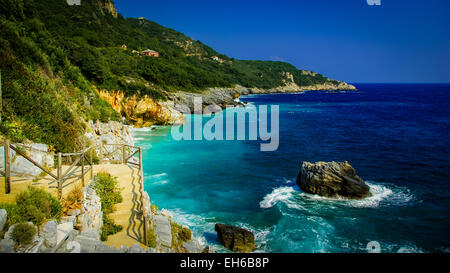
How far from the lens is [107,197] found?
27.3 feet

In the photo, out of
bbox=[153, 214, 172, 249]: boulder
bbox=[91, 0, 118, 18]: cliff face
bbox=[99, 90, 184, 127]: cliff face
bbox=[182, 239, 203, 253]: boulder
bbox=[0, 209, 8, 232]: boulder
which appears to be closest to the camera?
bbox=[0, 209, 8, 232]: boulder

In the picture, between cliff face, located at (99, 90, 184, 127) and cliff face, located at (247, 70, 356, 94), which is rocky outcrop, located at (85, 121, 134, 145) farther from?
cliff face, located at (247, 70, 356, 94)

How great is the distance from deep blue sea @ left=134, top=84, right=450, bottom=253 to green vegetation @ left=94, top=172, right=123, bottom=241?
15.9ft

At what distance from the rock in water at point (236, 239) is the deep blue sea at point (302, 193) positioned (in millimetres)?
476

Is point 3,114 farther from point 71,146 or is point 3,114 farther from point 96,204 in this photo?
point 96,204

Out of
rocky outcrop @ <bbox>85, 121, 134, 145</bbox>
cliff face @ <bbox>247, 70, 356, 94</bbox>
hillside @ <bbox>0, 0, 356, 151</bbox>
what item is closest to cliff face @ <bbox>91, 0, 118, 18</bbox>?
hillside @ <bbox>0, 0, 356, 151</bbox>

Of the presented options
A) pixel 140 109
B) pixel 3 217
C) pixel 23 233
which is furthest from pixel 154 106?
pixel 23 233

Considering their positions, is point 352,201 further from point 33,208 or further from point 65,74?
point 65,74

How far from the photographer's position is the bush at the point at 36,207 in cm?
582

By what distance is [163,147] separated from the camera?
27.9 meters

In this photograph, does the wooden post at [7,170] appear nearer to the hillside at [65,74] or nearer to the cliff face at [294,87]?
the hillside at [65,74]

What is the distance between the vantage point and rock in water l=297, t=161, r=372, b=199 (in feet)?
53.0

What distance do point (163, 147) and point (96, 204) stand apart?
20.5 m
